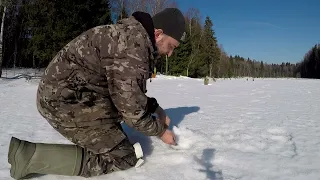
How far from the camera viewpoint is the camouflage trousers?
209 centimetres

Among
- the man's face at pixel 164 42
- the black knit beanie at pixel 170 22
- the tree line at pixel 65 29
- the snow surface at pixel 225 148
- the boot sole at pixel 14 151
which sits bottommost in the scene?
the snow surface at pixel 225 148

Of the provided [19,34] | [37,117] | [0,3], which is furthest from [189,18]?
[37,117]

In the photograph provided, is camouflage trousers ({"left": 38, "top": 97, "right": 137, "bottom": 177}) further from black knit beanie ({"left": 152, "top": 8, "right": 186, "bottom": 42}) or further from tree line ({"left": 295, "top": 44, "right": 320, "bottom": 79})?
tree line ({"left": 295, "top": 44, "right": 320, "bottom": 79})

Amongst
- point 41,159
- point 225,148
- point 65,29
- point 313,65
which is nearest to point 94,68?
point 41,159

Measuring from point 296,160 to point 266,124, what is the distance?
4.81 feet

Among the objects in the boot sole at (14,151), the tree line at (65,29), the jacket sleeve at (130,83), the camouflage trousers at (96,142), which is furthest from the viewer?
the tree line at (65,29)

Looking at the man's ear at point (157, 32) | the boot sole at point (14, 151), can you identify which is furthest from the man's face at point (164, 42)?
the boot sole at point (14, 151)

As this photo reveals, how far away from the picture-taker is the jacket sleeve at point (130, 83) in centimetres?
184

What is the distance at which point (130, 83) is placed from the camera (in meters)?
1.86

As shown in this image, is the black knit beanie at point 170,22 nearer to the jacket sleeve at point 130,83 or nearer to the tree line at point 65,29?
the jacket sleeve at point 130,83

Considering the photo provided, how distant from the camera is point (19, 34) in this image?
2878 centimetres

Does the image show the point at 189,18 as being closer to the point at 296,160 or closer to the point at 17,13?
the point at 17,13

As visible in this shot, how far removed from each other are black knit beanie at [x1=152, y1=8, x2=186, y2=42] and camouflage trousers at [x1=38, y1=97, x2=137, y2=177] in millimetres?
763

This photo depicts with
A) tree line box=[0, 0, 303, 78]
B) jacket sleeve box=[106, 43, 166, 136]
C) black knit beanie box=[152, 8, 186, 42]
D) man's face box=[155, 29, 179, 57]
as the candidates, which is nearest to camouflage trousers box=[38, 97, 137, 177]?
jacket sleeve box=[106, 43, 166, 136]
